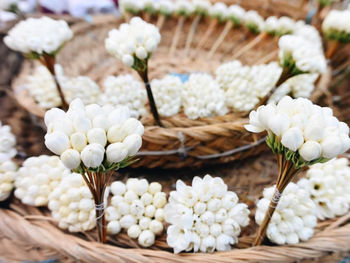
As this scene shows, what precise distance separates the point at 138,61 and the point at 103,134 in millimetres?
220

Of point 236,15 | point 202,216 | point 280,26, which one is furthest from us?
point 236,15

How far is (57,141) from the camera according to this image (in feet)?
1.12

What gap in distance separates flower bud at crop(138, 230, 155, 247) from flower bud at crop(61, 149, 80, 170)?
0.68 ft

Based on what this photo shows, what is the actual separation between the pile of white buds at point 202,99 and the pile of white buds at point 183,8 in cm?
56

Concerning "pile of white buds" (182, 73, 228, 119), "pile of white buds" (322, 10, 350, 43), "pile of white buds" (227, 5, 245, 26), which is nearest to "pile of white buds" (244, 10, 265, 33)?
"pile of white buds" (227, 5, 245, 26)

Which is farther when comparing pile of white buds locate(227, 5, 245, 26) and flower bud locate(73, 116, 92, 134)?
pile of white buds locate(227, 5, 245, 26)

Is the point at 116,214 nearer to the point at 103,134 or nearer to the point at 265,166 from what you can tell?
the point at 103,134

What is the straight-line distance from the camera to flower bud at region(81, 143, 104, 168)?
34 cm

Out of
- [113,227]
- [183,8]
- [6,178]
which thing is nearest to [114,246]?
[113,227]

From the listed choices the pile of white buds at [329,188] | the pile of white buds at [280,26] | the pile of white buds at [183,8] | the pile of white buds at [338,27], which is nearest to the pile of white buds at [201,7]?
the pile of white buds at [183,8]

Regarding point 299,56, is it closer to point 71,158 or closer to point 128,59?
point 128,59

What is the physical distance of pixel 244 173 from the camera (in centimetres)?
71

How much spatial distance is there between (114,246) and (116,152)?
0.66 ft

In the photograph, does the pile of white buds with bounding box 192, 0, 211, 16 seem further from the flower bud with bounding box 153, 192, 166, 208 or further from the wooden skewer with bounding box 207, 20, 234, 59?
the flower bud with bounding box 153, 192, 166, 208
